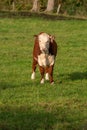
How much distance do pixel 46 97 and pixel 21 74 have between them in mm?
3405

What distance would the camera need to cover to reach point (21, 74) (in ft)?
47.9

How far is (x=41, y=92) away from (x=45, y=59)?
1.59m

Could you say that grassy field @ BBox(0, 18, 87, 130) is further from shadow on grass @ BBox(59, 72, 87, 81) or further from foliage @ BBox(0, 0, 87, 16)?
foliage @ BBox(0, 0, 87, 16)

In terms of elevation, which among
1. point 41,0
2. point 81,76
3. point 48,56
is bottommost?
point 41,0

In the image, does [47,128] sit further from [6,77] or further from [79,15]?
[79,15]

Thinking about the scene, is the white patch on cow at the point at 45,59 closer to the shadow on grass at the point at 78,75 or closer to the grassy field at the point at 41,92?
the grassy field at the point at 41,92

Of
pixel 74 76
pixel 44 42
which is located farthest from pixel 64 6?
pixel 44 42

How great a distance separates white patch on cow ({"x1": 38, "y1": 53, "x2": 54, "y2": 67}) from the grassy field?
479 mm

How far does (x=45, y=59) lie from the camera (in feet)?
43.3

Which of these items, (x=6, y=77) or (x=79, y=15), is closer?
(x=6, y=77)

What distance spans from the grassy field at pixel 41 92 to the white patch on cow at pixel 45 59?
48cm

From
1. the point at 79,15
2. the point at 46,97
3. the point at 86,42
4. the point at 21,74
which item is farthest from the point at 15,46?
the point at 79,15

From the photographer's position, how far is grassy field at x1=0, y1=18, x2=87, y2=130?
906 cm

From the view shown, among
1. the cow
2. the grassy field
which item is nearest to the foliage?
the grassy field
